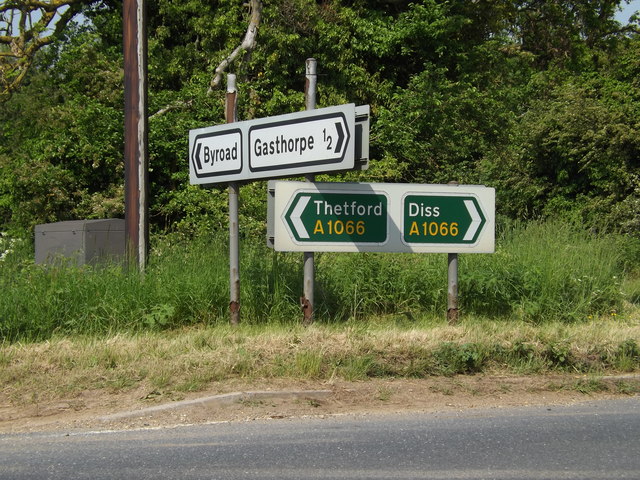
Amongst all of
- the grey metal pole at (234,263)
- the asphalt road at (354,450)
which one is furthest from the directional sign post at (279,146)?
the asphalt road at (354,450)

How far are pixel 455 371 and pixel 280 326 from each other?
6.89ft

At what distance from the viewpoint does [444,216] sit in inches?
343

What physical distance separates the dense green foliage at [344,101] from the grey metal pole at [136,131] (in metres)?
3.73

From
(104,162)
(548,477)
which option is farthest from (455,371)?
(104,162)

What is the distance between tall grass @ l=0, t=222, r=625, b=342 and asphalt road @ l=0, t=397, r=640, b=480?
2.96m

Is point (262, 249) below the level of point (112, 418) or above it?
above

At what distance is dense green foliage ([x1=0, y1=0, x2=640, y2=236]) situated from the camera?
14.9 m

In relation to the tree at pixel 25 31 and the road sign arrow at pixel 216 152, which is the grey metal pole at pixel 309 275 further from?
the tree at pixel 25 31

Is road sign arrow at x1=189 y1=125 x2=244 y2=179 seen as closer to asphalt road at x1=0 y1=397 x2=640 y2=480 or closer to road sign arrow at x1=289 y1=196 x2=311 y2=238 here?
road sign arrow at x1=289 y1=196 x2=311 y2=238

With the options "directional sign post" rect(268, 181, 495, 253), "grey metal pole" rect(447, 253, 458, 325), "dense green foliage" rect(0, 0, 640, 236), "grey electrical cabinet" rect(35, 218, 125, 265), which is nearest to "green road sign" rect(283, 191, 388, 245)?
"directional sign post" rect(268, 181, 495, 253)

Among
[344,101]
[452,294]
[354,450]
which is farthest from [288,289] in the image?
[344,101]

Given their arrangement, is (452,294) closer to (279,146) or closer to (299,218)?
(299,218)

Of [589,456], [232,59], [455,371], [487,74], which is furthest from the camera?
[487,74]

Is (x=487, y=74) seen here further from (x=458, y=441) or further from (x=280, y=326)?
(x=458, y=441)
